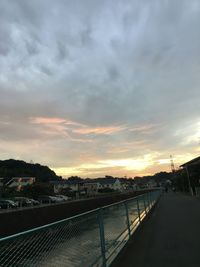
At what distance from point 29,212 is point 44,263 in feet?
75.9

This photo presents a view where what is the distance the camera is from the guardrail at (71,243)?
12.1 ft

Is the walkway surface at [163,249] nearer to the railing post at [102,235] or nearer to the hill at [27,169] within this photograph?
the railing post at [102,235]

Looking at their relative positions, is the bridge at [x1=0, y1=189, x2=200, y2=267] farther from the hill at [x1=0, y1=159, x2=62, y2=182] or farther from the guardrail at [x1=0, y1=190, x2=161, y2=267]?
the hill at [x1=0, y1=159, x2=62, y2=182]

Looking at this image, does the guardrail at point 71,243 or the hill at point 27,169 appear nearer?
the guardrail at point 71,243

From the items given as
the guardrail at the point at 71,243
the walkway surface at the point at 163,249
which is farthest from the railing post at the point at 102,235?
the walkway surface at the point at 163,249

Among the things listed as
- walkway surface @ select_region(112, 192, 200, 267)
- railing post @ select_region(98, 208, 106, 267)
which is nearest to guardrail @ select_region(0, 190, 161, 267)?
railing post @ select_region(98, 208, 106, 267)

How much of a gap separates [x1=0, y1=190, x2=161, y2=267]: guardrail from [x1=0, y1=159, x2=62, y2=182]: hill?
139 meters

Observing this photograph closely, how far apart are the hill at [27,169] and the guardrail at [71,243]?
139 metres

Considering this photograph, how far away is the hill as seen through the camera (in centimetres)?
14944

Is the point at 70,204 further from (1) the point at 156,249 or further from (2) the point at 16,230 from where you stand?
(1) the point at 156,249

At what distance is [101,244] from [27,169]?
520ft

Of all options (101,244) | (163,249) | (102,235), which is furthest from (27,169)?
(101,244)

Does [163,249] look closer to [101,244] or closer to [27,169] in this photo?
[101,244]

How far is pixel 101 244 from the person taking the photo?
6820 millimetres
